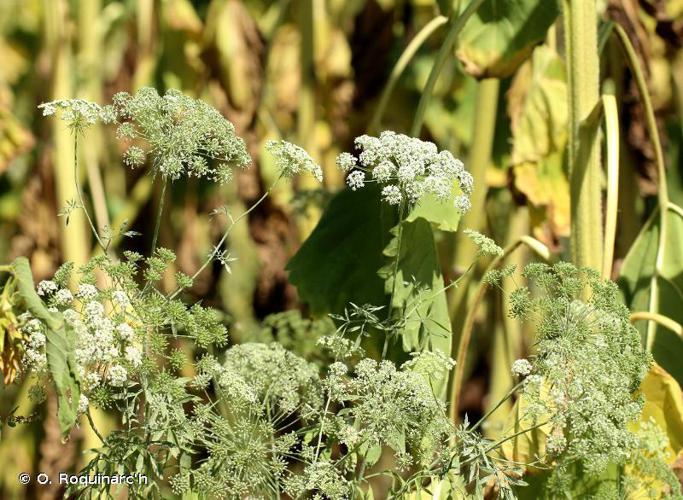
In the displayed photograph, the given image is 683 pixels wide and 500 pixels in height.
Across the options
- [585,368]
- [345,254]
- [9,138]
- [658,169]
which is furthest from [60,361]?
[9,138]

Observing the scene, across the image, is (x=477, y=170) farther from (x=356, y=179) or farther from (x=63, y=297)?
(x=63, y=297)

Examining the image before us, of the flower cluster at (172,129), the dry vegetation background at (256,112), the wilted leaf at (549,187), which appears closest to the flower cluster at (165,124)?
the flower cluster at (172,129)

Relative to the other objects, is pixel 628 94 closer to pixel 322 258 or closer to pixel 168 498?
pixel 322 258

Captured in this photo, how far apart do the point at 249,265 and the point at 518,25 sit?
5.60ft

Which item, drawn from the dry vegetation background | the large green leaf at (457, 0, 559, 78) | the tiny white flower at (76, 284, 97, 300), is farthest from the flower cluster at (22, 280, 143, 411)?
the dry vegetation background

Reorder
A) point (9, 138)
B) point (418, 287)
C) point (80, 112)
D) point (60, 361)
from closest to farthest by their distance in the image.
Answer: point (60, 361)
point (80, 112)
point (418, 287)
point (9, 138)

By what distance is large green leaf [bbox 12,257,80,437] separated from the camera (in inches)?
40.8

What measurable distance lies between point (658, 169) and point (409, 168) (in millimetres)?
674

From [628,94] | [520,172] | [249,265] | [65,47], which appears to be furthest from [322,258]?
[249,265]

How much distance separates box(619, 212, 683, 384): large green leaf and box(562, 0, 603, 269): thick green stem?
0.24 metres

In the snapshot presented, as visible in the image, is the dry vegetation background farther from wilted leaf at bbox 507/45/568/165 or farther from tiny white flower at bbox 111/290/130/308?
tiny white flower at bbox 111/290/130/308

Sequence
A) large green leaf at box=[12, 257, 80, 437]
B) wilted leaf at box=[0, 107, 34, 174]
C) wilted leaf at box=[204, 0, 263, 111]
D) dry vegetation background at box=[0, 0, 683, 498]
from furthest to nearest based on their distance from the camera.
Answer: wilted leaf at box=[204, 0, 263, 111]
dry vegetation background at box=[0, 0, 683, 498]
wilted leaf at box=[0, 107, 34, 174]
large green leaf at box=[12, 257, 80, 437]

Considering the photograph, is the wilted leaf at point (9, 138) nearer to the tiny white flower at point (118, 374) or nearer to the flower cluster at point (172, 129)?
the flower cluster at point (172, 129)

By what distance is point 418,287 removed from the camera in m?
1.32
